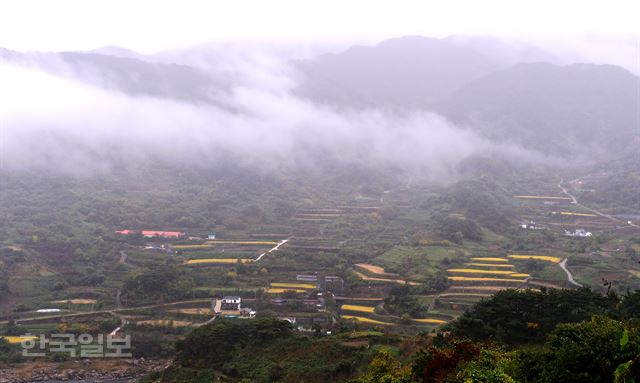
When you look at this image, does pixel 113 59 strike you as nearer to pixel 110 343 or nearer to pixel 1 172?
pixel 1 172

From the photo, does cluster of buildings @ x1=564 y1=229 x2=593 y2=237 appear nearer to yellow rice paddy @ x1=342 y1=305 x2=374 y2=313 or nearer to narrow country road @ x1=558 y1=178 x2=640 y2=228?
narrow country road @ x1=558 y1=178 x2=640 y2=228

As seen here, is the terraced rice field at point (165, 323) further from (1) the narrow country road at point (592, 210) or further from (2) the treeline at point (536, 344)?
(1) the narrow country road at point (592, 210)

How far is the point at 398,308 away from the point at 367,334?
9.29 meters

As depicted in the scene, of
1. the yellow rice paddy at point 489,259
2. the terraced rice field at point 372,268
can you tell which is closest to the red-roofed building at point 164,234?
the terraced rice field at point 372,268

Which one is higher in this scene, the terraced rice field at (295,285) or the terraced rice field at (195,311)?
the terraced rice field at (295,285)

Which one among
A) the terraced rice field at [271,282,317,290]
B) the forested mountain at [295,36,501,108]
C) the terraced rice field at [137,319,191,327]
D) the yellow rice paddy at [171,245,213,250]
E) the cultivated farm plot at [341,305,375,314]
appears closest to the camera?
the terraced rice field at [137,319,191,327]

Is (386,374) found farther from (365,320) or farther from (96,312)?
(96,312)

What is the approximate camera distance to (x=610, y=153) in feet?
341

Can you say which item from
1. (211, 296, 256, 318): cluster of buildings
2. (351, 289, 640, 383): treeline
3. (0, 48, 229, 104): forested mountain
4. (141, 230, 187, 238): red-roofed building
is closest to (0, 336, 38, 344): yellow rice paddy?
(211, 296, 256, 318): cluster of buildings

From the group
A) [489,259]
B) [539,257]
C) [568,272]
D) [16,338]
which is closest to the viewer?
[16,338]

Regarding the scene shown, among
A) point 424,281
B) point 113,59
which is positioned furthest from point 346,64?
point 424,281

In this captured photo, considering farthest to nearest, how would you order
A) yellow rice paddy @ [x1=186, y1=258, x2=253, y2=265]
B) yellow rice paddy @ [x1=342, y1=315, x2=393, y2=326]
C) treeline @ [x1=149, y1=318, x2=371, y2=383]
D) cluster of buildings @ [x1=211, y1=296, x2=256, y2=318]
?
yellow rice paddy @ [x1=186, y1=258, x2=253, y2=265], cluster of buildings @ [x1=211, y1=296, x2=256, y2=318], yellow rice paddy @ [x1=342, y1=315, x2=393, y2=326], treeline @ [x1=149, y1=318, x2=371, y2=383]

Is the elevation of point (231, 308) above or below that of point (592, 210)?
below

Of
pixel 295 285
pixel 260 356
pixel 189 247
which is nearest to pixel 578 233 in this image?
pixel 295 285
